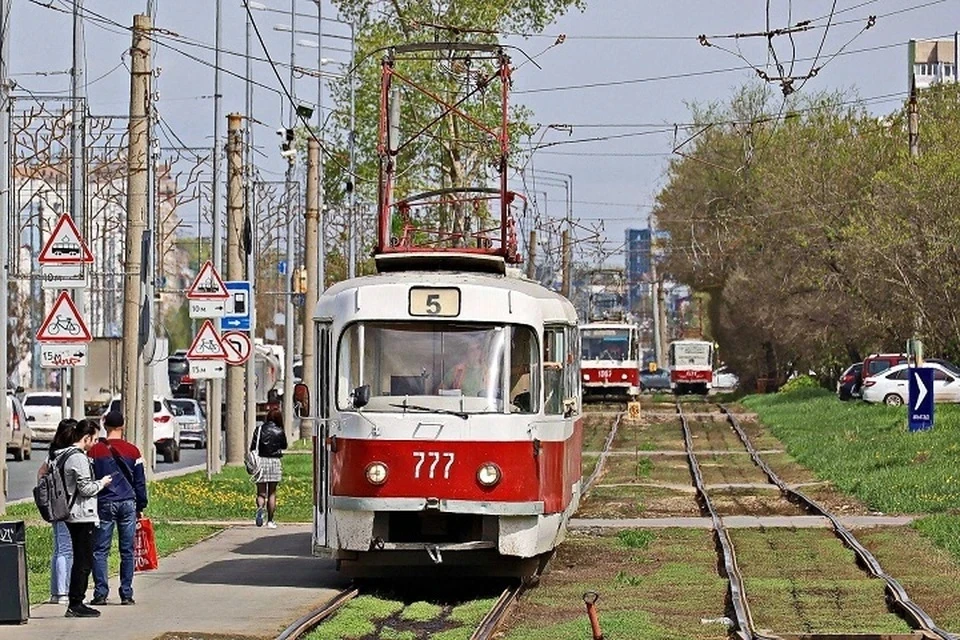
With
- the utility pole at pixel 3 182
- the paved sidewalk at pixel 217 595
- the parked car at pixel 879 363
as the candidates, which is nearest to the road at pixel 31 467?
the utility pole at pixel 3 182

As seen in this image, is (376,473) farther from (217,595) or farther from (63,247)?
(63,247)

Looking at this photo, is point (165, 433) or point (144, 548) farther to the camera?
point (165, 433)

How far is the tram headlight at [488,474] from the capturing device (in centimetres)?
1722

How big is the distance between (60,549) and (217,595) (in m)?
1.66

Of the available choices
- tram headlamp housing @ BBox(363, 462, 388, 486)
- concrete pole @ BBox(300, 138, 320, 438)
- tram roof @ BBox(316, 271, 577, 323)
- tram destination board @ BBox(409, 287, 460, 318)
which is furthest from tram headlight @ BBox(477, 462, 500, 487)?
concrete pole @ BBox(300, 138, 320, 438)

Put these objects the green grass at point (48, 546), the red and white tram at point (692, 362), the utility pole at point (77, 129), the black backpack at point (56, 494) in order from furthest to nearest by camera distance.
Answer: the red and white tram at point (692, 362), the utility pole at point (77, 129), the green grass at point (48, 546), the black backpack at point (56, 494)

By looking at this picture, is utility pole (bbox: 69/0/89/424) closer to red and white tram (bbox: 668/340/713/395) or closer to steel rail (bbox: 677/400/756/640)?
steel rail (bbox: 677/400/756/640)

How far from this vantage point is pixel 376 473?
17281 millimetres

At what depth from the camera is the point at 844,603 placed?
53.6 feet

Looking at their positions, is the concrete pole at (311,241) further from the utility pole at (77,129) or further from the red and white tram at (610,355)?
the red and white tram at (610,355)

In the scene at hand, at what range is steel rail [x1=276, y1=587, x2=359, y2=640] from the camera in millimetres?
14578

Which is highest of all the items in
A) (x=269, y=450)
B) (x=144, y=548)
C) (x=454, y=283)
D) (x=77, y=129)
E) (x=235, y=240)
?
(x=77, y=129)

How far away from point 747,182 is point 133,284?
159ft

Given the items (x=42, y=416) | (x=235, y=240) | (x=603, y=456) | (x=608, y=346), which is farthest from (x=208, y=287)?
(x=608, y=346)
